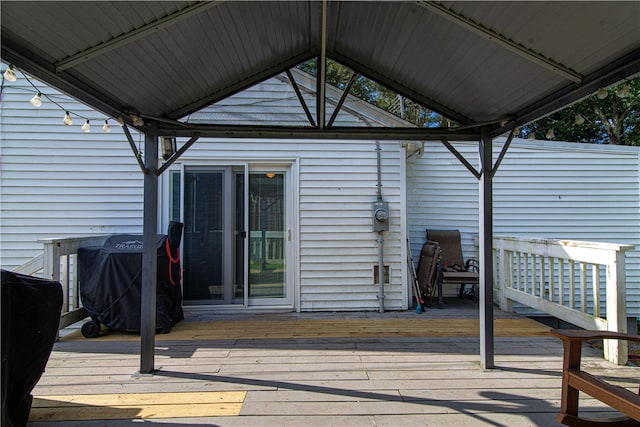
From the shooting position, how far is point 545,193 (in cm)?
564

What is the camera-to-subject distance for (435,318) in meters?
4.42

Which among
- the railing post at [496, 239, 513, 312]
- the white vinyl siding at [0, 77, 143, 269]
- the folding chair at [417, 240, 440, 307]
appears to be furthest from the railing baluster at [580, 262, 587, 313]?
the white vinyl siding at [0, 77, 143, 269]

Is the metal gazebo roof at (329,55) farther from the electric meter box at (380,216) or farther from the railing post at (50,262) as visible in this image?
the electric meter box at (380,216)

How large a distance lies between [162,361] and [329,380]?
1.47 meters

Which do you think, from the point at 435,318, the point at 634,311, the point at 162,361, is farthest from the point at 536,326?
the point at 162,361

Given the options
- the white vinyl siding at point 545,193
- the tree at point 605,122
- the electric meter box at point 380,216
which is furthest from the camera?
the tree at point 605,122

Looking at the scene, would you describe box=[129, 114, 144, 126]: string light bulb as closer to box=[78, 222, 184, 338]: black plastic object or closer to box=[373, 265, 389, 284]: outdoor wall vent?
box=[78, 222, 184, 338]: black plastic object

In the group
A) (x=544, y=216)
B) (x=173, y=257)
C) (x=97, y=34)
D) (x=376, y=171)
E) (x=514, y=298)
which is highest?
(x=97, y=34)

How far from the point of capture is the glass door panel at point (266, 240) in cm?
479

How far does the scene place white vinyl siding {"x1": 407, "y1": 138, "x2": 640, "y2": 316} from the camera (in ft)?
18.4

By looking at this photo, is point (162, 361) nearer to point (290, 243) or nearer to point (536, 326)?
point (290, 243)

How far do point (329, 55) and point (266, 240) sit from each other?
8.52 feet

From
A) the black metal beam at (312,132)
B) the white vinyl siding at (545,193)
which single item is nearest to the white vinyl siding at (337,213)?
the white vinyl siding at (545,193)

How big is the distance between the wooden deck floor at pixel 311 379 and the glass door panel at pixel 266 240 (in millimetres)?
798
